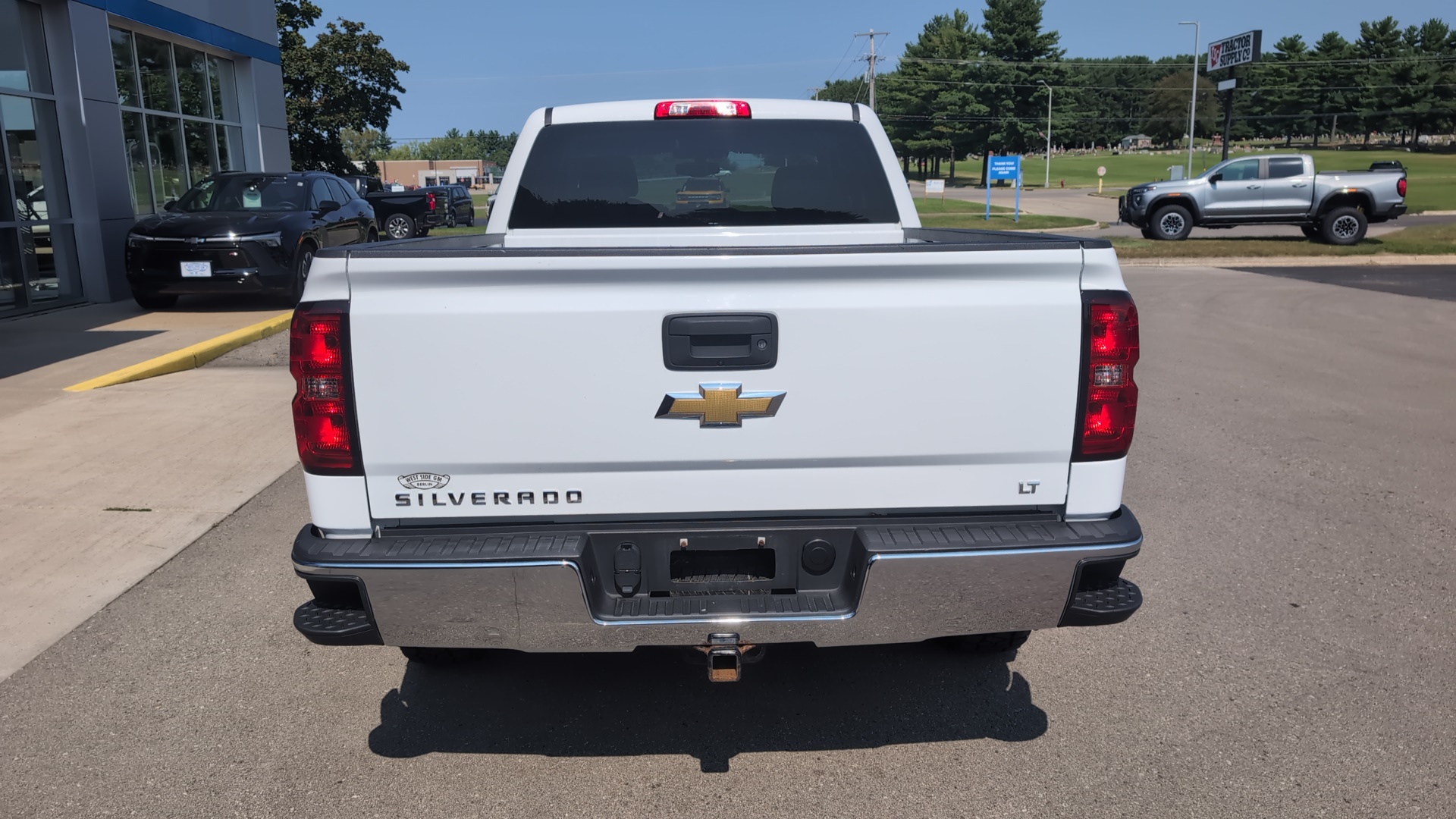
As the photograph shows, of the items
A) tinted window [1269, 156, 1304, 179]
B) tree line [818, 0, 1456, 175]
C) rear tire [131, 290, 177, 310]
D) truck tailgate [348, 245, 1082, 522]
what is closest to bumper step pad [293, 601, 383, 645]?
truck tailgate [348, 245, 1082, 522]

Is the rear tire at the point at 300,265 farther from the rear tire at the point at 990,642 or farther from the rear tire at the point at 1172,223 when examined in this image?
the rear tire at the point at 1172,223

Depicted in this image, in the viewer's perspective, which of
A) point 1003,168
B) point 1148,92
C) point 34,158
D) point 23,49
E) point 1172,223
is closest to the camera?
point 23,49

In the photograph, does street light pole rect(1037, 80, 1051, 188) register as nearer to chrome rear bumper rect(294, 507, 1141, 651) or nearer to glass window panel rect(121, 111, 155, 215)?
glass window panel rect(121, 111, 155, 215)

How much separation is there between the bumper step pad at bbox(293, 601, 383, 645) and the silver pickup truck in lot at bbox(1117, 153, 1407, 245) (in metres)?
23.8

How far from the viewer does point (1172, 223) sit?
24062 mm

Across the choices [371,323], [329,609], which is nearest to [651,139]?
[371,323]

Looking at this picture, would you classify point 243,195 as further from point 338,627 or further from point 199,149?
point 338,627

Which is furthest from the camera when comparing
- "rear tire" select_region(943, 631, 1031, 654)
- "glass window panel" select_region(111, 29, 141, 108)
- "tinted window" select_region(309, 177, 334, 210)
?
"glass window panel" select_region(111, 29, 141, 108)

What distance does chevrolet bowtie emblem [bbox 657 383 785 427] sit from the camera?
9.08 ft

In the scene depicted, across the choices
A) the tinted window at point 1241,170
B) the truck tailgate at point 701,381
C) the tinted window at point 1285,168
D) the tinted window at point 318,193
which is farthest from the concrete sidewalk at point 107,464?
the tinted window at point 1285,168

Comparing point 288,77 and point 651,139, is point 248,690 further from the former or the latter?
point 288,77

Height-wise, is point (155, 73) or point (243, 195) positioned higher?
point (155, 73)

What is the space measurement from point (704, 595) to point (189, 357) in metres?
8.86

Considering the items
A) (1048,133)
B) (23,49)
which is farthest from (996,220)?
(1048,133)
